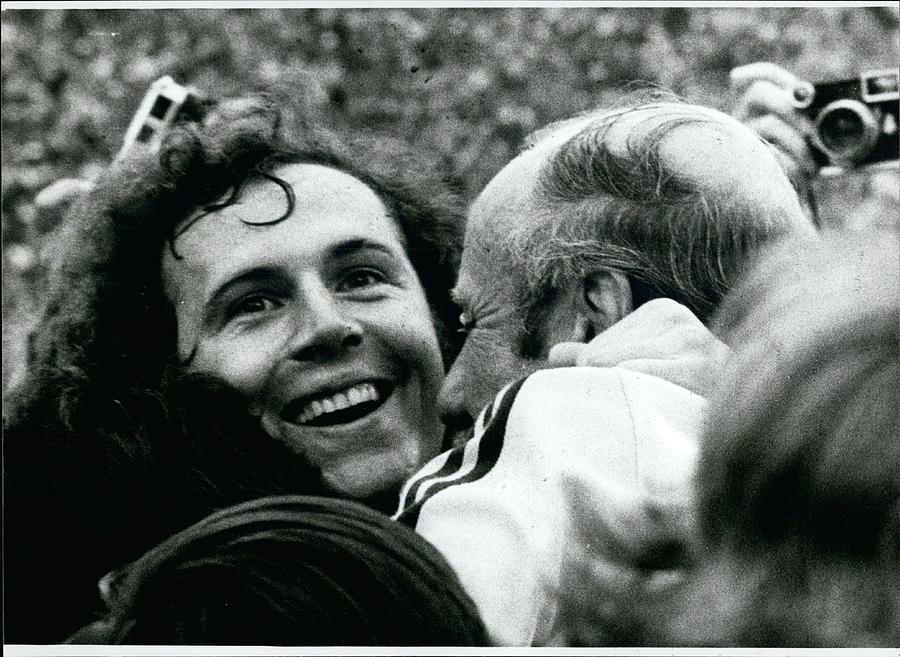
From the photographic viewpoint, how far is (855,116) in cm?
348

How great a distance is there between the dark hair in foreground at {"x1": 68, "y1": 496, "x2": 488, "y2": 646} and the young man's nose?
386 millimetres

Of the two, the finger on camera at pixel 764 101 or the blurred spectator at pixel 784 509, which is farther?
the finger on camera at pixel 764 101

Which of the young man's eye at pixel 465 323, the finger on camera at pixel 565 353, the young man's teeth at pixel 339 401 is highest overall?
the young man's eye at pixel 465 323

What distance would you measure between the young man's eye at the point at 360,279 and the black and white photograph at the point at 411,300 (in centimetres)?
3

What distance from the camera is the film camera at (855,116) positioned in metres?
3.47

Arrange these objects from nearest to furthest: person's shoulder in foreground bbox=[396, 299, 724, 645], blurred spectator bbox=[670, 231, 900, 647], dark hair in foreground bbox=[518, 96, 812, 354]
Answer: blurred spectator bbox=[670, 231, 900, 647]
person's shoulder in foreground bbox=[396, 299, 724, 645]
dark hair in foreground bbox=[518, 96, 812, 354]

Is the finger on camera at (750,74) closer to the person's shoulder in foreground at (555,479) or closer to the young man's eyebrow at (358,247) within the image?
the person's shoulder in foreground at (555,479)

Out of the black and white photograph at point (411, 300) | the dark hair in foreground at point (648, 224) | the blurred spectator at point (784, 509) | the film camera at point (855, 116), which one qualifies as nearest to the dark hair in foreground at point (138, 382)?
the black and white photograph at point (411, 300)

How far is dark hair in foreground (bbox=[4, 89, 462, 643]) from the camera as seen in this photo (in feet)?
10.8

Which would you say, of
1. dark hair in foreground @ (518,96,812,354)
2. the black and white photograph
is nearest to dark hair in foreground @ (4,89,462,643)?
the black and white photograph

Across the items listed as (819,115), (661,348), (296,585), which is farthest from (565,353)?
(819,115)

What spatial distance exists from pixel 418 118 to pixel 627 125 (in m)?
0.57

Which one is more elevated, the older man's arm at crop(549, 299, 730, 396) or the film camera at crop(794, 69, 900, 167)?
the film camera at crop(794, 69, 900, 167)

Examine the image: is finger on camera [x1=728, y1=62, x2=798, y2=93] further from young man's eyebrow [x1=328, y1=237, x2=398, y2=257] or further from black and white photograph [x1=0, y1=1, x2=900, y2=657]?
young man's eyebrow [x1=328, y1=237, x2=398, y2=257]
